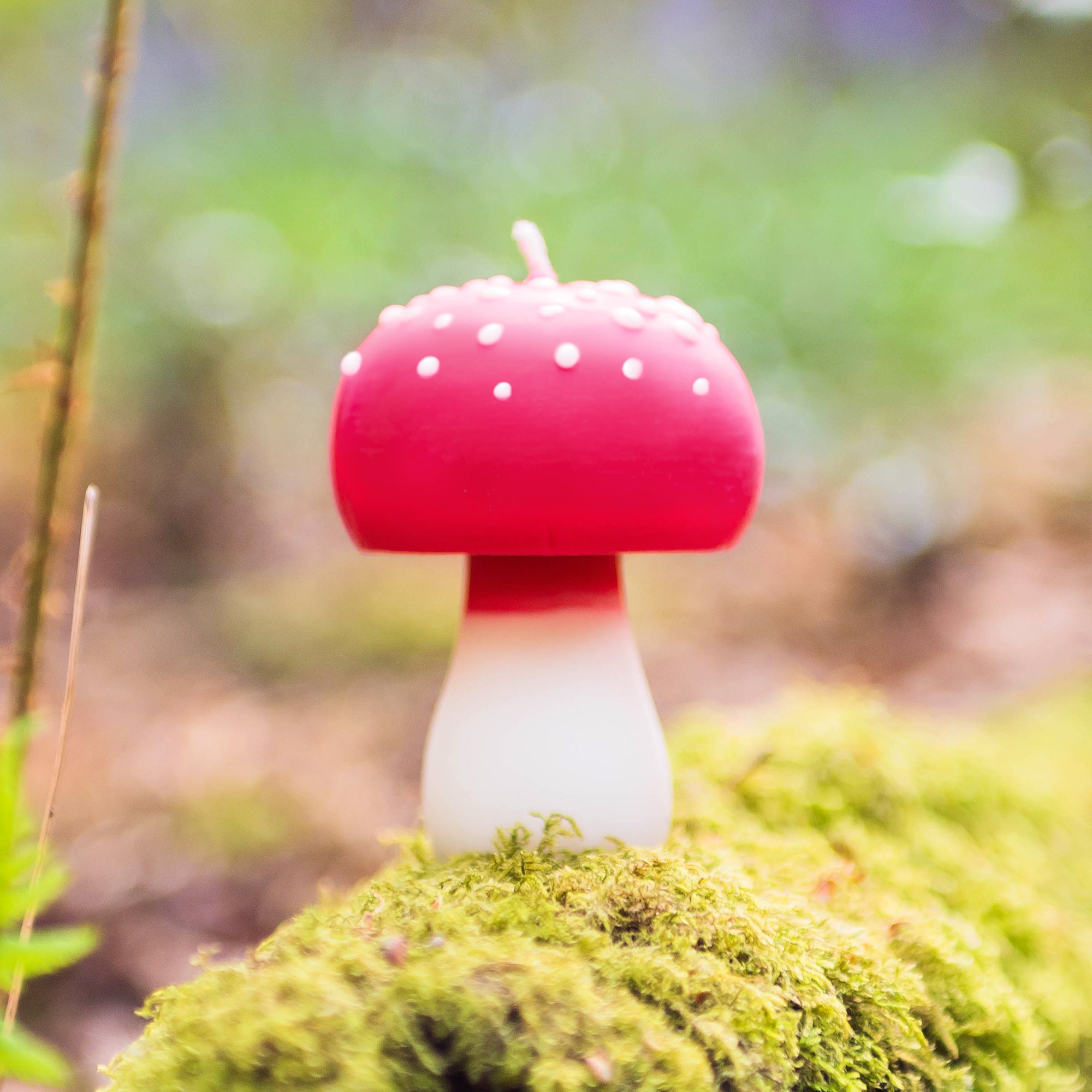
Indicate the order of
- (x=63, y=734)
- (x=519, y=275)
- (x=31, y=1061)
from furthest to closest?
1. (x=519, y=275)
2. (x=63, y=734)
3. (x=31, y=1061)

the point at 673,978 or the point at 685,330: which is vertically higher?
the point at 685,330

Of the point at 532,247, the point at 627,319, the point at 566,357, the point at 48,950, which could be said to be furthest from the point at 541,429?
the point at 48,950

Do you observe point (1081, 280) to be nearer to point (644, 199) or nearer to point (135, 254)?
point (644, 199)

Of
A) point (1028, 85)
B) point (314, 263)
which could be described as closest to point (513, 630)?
point (314, 263)

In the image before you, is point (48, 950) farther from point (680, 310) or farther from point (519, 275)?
point (519, 275)

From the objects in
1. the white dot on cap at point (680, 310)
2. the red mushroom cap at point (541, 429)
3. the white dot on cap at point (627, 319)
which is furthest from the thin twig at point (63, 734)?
the white dot on cap at point (680, 310)

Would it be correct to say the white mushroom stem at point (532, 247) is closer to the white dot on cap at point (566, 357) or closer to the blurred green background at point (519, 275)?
the white dot on cap at point (566, 357)
